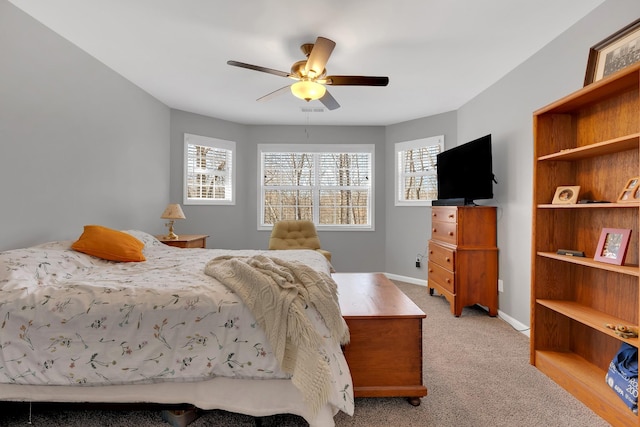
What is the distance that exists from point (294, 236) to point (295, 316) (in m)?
2.82

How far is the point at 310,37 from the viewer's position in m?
2.42

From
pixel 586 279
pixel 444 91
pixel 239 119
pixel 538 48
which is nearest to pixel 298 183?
pixel 239 119

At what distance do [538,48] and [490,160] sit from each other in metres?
1.01

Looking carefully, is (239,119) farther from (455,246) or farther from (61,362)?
(61,362)

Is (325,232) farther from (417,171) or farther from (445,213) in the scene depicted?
(445,213)

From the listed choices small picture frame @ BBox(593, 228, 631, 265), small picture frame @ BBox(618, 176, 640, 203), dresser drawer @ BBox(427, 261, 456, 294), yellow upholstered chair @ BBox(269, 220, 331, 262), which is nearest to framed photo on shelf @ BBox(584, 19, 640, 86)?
small picture frame @ BBox(618, 176, 640, 203)

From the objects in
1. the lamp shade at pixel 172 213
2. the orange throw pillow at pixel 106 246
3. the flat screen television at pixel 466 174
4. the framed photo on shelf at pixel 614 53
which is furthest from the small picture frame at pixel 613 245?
the lamp shade at pixel 172 213

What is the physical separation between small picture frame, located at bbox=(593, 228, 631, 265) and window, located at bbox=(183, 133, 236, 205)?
432 cm

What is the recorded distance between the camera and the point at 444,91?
11.6 feet

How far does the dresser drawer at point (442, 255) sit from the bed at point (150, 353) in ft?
7.18

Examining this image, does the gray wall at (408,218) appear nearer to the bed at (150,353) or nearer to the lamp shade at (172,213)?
the lamp shade at (172,213)

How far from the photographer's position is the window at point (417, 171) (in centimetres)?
446

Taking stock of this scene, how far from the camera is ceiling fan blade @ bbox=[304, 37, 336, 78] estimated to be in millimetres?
2025

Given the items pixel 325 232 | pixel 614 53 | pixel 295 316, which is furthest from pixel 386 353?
pixel 325 232
